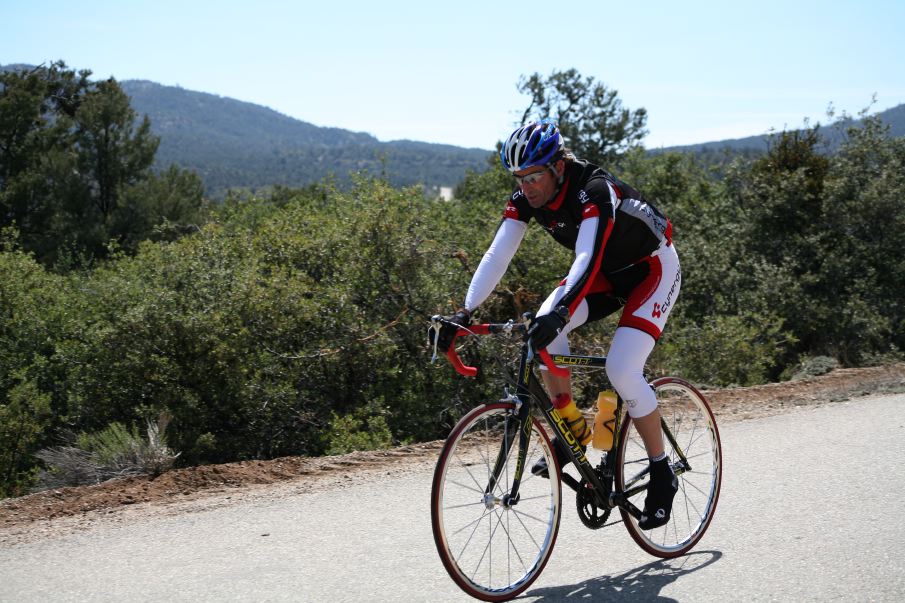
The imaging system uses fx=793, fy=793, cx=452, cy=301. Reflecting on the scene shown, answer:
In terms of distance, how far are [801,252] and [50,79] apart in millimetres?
41532

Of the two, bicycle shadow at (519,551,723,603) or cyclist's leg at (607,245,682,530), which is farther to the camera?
cyclist's leg at (607,245,682,530)

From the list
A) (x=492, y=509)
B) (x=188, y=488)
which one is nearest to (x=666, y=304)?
(x=492, y=509)

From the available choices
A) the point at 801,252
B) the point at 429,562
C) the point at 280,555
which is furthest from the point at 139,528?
the point at 801,252

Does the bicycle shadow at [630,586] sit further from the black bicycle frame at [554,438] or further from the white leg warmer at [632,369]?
the white leg warmer at [632,369]

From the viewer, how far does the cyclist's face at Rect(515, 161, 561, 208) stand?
404 centimetres

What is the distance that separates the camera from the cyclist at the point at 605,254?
12.9 ft

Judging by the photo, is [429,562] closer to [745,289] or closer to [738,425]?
[738,425]

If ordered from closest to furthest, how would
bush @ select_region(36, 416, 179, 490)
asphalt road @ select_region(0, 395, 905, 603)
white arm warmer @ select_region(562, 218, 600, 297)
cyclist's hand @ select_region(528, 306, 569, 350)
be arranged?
cyclist's hand @ select_region(528, 306, 569, 350), white arm warmer @ select_region(562, 218, 600, 297), asphalt road @ select_region(0, 395, 905, 603), bush @ select_region(36, 416, 179, 490)

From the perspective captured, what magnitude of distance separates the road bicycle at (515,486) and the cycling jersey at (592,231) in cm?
37

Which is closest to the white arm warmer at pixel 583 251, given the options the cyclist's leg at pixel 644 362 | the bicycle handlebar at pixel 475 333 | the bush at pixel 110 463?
the bicycle handlebar at pixel 475 333

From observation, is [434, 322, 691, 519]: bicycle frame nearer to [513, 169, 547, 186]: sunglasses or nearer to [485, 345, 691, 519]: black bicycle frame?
[485, 345, 691, 519]: black bicycle frame

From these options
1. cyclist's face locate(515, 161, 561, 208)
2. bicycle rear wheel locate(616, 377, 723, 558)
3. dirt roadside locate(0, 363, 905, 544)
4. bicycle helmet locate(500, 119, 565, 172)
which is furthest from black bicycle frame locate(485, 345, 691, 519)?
dirt roadside locate(0, 363, 905, 544)

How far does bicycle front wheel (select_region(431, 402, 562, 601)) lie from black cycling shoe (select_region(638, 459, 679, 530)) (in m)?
0.52

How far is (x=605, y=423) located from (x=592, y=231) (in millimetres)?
1051
